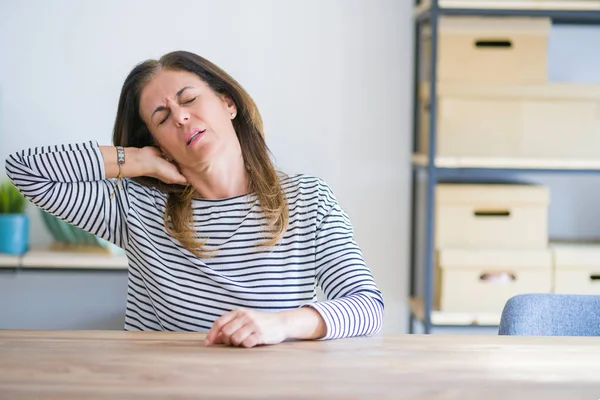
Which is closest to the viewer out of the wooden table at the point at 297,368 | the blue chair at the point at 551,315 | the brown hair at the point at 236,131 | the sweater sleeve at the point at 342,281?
the wooden table at the point at 297,368

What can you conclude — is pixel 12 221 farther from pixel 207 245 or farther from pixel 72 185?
pixel 207 245

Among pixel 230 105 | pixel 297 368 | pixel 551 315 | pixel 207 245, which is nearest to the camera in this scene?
pixel 297 368

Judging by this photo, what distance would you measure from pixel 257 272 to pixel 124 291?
1.29 metres

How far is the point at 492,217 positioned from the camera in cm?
269

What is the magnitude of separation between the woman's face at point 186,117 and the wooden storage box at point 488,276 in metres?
1.20

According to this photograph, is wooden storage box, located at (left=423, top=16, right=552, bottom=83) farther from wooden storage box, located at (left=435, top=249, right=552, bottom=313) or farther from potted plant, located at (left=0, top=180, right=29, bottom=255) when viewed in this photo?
potted plant, located at (left=0, top=180, right=29, bottom=255)

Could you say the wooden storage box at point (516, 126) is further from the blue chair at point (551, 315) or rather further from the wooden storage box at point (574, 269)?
the blue chair at point (551, 315)

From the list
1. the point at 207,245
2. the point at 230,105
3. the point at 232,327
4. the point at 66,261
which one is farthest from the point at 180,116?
the point at 66,261

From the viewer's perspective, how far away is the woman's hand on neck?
1646 mm

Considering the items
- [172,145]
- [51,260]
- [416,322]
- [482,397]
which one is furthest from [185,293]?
[416,322]

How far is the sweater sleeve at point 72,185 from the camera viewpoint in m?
1.64

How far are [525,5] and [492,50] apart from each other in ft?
0.55

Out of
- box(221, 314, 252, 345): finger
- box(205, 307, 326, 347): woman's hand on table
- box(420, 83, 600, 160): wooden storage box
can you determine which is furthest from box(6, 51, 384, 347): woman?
box(420, 83, 600, 160): wooden storage box

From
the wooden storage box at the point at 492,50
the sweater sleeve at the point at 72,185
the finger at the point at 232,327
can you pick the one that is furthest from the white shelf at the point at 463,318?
the finger at the point at 232,327
